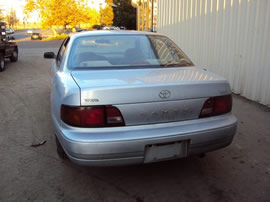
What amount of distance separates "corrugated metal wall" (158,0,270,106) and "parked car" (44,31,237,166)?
10.4 feet

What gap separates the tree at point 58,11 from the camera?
101 ft

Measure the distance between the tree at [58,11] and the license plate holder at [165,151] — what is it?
32.0 m

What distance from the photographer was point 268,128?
14.0 feet

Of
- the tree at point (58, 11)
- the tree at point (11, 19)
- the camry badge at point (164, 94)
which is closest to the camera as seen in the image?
the camry badge at point (164, 94)

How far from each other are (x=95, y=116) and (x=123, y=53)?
1.35 metres

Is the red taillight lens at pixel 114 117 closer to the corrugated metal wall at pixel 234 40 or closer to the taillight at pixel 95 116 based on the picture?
the taillight at pixel 95 116

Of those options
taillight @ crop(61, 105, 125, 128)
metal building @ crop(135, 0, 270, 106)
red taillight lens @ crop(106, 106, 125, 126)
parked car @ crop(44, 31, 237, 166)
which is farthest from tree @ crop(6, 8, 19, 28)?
red taillight lens @ crop(106, 106, 125, 126)

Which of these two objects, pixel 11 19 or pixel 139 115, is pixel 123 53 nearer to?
pixel 139 115

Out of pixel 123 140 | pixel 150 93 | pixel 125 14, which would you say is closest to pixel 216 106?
pixel 150 93

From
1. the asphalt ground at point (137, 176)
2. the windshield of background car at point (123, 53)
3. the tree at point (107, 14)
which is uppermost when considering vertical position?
the tree at point (107, 14)

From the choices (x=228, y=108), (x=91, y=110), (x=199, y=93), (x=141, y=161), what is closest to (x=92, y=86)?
(x=91, y=110)

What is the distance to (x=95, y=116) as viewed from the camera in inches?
87.4

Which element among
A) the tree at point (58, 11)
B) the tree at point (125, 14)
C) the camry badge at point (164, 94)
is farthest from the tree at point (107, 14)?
the camry badge at point (164, 94)

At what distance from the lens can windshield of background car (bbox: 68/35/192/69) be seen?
3.06 meters
